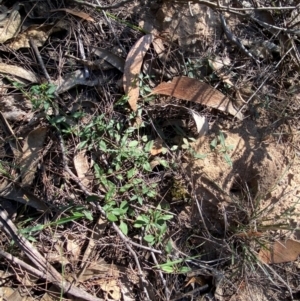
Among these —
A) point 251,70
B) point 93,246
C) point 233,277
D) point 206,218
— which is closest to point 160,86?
point 251,70

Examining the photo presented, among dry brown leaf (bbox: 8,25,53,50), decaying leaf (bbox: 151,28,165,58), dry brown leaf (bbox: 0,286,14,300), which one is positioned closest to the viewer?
dry brown leaf (bbox: 0,286,14,300)

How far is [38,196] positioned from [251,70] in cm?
143

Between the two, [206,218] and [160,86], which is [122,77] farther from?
[206,218]

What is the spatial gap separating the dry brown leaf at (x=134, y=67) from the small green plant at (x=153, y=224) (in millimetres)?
587

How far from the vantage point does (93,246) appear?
92.1 inches

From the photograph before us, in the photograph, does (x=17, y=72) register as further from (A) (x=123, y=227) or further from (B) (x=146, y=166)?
(A) (x=123, y=227)

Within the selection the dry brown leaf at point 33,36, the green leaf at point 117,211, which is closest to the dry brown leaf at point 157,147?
the green leaf at point 117,211

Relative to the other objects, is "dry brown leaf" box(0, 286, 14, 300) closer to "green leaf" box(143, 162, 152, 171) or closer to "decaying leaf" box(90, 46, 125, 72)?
"green leaf" box(143, 162, 152, 171)

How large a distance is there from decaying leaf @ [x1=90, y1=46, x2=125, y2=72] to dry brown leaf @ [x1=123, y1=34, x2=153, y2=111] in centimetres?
3

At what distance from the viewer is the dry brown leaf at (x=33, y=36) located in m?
2.44

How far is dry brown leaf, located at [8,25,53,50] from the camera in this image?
96.0 inches

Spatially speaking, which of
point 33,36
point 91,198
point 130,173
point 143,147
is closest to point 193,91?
point 143,147

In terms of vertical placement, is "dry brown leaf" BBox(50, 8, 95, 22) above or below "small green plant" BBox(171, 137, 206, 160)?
above

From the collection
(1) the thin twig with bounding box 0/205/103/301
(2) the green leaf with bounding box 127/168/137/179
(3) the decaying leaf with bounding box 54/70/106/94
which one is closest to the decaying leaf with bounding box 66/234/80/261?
(1) the thin twig with bounding box 0/205/103/301
